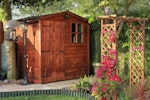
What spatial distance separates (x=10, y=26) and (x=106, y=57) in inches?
178

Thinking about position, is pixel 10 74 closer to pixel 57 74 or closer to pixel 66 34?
pixel 57 74

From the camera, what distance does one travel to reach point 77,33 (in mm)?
10422

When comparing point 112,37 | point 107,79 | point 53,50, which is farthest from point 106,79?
point 53,50

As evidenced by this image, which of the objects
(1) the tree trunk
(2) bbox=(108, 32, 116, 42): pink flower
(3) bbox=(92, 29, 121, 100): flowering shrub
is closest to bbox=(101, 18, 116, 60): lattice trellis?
(2) bbox=(108, 32, 116, 42): pink flower

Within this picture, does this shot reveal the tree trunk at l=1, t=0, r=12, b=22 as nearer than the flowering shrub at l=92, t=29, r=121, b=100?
No

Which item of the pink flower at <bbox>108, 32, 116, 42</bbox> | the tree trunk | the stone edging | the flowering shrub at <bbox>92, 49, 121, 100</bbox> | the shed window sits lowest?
the stone edging

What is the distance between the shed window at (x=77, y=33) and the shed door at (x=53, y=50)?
24.1 inches

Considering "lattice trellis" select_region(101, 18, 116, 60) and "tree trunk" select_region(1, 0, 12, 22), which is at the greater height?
"tree trunk" select_region(1, 0, 12, 22)

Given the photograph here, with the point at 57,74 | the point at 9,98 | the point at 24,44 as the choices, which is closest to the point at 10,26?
the point at 24,44

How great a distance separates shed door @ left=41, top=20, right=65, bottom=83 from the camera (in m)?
9.20

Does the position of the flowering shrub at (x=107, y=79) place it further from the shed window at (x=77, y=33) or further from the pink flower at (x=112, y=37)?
the shed window at (x=77, y=33)

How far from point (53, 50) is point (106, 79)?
13.1 feet

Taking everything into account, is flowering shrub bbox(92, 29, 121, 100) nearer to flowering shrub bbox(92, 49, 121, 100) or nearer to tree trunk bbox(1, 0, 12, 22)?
flowering shrub bbox(92, 49, 121, 100)

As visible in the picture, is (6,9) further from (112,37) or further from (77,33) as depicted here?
(112,37)
